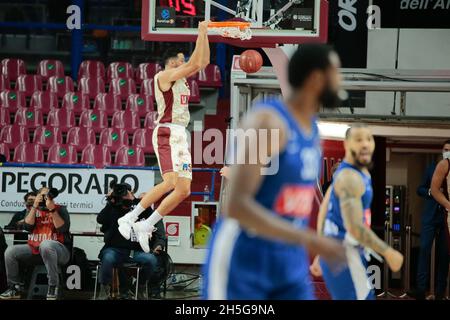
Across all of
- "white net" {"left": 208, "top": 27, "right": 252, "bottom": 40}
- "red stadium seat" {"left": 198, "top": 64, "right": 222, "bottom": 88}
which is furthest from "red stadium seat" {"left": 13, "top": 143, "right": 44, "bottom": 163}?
"white net" {"left": 208, "top": 27, "right": 252, "bottom": 40}

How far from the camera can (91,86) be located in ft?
57.1

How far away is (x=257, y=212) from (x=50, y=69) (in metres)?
13.8

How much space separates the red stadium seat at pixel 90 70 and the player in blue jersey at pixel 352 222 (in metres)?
10.8

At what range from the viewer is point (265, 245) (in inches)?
203

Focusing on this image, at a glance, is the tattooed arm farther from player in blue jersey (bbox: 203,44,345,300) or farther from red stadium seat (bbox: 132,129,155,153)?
red stadium seat (bbox: 132,129,155,153)

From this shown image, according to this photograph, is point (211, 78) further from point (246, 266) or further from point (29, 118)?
point (246, 266)

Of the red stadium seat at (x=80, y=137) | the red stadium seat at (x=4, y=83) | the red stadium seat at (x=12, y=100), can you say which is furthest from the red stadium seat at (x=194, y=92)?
the red stadium seat at (x=4, y=83)

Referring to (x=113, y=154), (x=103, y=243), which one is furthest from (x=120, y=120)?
(x=103, y=243)

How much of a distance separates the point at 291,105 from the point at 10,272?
7.62 metres

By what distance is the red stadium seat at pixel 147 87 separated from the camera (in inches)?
664

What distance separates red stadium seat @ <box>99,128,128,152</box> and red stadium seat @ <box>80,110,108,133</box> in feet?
1.02

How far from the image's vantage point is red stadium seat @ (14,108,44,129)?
16.5m

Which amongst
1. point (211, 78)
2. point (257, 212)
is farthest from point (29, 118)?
point (257, 212)
